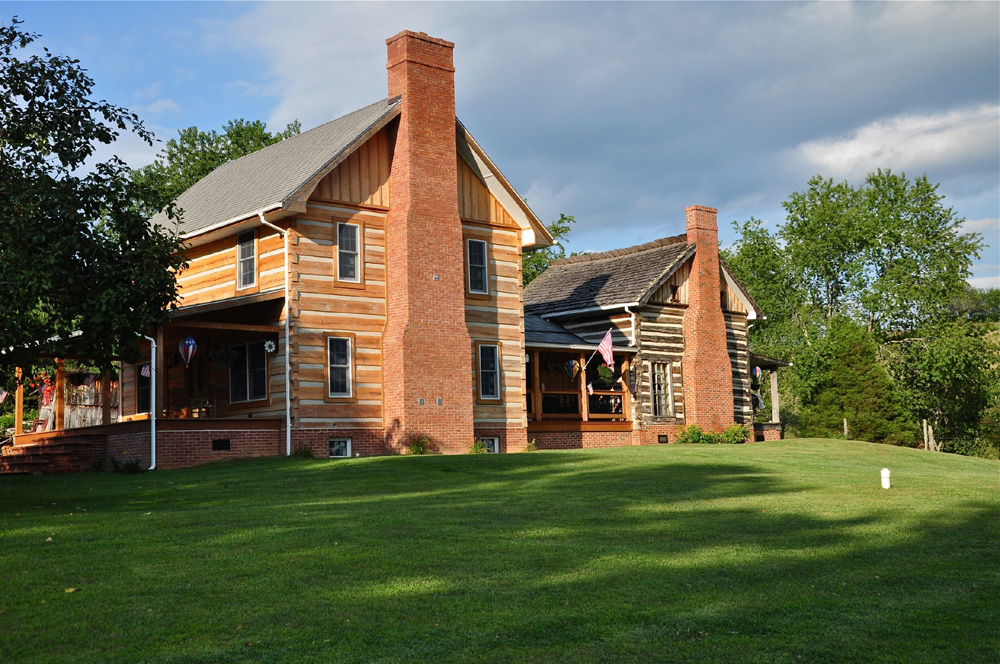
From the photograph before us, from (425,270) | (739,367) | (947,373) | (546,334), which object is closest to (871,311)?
(947,373)

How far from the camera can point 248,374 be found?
28125mm

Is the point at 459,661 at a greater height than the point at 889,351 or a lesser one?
lesser

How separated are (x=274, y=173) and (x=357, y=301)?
5155mm

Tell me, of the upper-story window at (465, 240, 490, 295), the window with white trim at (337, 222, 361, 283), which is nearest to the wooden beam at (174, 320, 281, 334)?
the window with white trim at (337, 222, 361, 283)

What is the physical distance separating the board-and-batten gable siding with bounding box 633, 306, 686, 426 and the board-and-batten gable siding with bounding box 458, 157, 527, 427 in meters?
6.79

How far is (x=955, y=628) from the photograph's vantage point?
902 centimetres

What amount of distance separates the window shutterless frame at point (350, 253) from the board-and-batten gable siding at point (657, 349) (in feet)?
39.9

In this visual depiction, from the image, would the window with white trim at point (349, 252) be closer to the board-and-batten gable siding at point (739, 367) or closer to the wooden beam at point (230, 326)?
the wooden beam at point (230, 326)

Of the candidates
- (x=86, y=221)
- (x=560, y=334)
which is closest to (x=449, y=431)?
(x=560, y=334)

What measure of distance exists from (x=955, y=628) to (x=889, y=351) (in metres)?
50.5

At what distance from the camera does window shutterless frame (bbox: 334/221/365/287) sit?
2717 cm

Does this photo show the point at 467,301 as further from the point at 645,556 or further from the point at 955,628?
the point at 955,628

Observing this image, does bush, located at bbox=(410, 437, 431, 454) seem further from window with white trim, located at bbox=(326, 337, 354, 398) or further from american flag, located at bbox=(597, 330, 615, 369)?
american flag, located at bbox=(597, 330, 615, 369)

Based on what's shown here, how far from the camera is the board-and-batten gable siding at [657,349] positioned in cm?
3622
